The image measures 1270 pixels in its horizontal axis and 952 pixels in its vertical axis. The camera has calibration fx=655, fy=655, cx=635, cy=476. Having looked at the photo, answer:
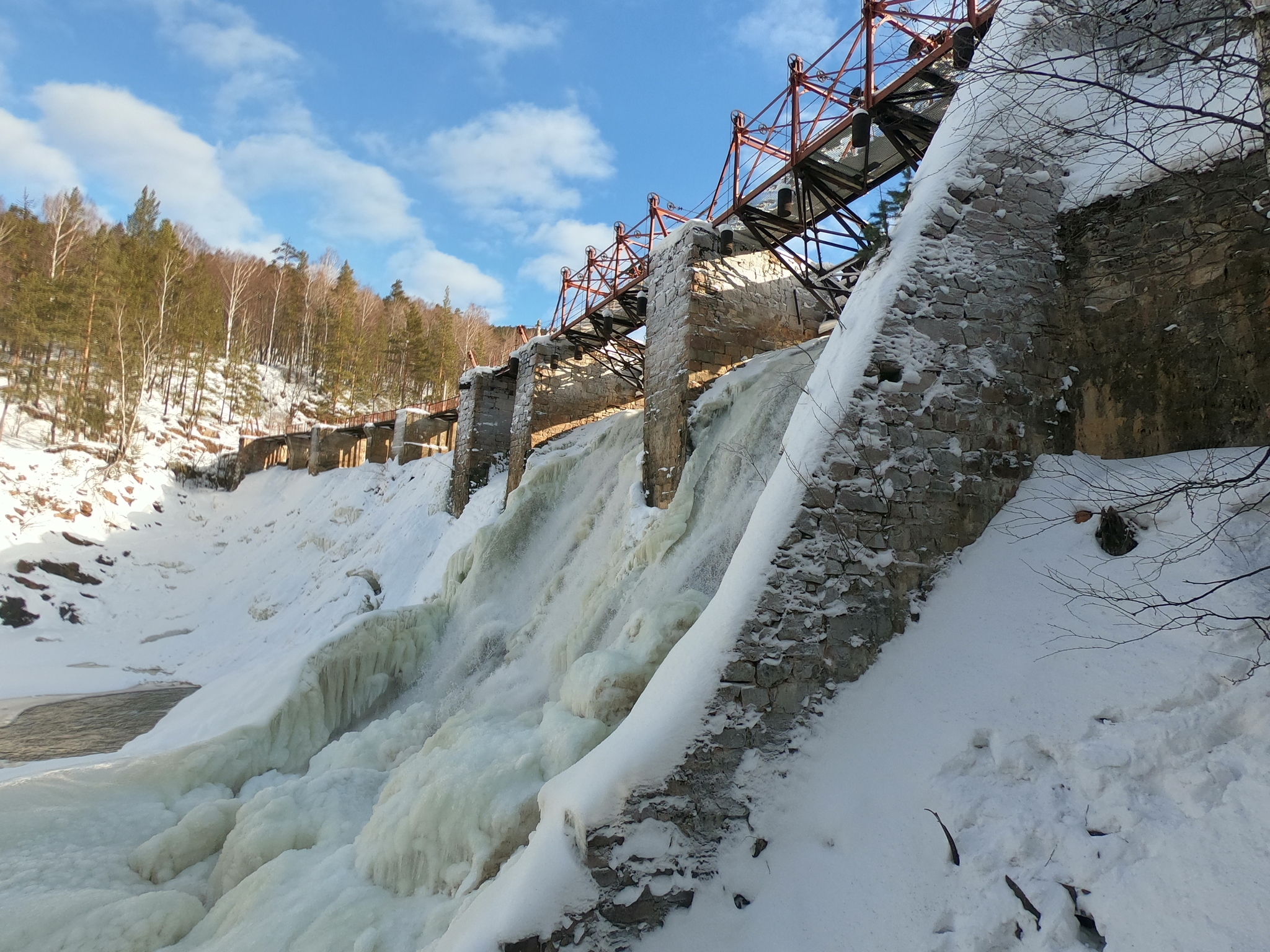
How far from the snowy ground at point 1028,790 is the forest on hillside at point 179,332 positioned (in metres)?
28.0

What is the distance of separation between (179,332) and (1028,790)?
34.7 meters

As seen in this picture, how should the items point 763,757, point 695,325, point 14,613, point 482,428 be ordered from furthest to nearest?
point 14,613 < point 482,428 < point 695,325 < point 763,757

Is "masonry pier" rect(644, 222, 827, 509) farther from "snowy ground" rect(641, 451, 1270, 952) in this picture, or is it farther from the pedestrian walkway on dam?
"snowy ground" rect(641, 451, 1270, 952)

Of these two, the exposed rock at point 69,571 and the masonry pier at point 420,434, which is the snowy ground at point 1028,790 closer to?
the masonry pier at point 420,434

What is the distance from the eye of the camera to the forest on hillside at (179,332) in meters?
24.0

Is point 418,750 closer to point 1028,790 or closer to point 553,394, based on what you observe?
point 1028,790

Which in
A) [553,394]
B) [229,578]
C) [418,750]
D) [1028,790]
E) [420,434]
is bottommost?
[229,578]

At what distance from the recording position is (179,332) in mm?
28781

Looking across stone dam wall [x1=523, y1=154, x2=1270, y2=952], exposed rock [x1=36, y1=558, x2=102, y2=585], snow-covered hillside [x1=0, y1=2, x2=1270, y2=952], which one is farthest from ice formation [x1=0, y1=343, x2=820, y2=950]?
exposed rock [x1=36, y1=558, x2=102, y2=585]

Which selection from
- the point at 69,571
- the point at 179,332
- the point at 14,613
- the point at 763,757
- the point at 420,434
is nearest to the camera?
the point at 763,757

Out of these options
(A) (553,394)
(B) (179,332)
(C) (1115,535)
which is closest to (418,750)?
(C) (1115,535)

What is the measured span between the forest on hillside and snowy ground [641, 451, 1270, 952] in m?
28.0

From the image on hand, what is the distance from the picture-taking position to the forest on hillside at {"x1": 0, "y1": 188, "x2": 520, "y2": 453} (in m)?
24.0

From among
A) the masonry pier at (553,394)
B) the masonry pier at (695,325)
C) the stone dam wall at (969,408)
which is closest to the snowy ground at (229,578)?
the masonry pier at (553,394)
